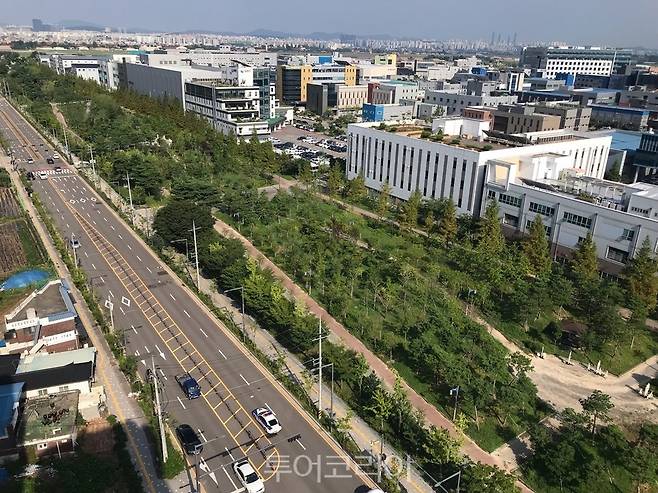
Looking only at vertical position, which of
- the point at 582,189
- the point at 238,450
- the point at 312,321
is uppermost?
the point at 582,189

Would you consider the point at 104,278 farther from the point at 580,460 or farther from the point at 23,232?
the point at 580,460

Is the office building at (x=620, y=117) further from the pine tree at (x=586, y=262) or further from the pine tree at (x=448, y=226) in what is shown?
the pine tree at (x=586, y=262)

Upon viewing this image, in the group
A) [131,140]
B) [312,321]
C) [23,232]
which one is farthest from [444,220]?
[131,140]

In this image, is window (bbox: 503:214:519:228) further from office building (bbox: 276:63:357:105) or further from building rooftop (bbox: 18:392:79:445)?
office building (bbox: 276:63:357:105)

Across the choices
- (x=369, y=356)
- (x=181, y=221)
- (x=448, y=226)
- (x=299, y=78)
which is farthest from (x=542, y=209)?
(x=299, y=78)

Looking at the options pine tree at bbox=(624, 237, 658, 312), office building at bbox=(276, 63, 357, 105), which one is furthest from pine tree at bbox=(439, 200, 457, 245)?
office building at bbox=(276, 63, 357, 105)

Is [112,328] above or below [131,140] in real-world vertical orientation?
below
